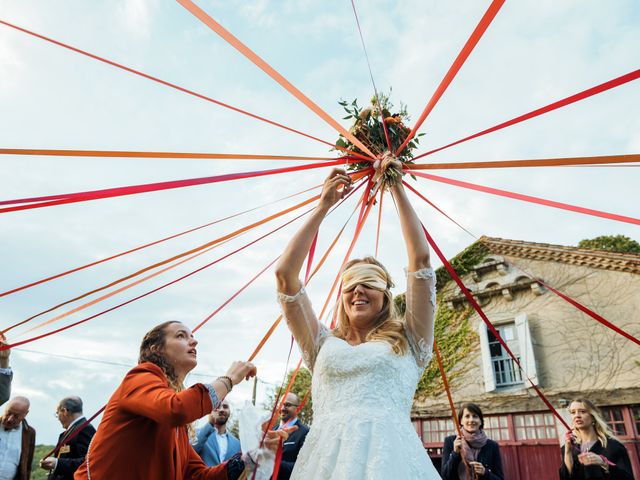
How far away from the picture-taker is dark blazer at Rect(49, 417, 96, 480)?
4086 millimetres

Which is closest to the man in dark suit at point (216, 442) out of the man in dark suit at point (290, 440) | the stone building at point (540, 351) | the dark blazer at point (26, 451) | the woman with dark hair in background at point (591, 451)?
the man in dark suit at point (290, 440)

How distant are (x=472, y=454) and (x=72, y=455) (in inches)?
138

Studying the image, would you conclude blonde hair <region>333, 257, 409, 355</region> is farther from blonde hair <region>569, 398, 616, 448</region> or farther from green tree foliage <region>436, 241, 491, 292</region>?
green tree foliage <region>436, 241, 491, 292</region>

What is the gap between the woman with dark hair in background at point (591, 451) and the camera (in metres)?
3.69

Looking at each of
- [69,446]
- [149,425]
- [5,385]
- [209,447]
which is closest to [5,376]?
[5,385]

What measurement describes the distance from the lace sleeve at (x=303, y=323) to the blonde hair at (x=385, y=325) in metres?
0.11

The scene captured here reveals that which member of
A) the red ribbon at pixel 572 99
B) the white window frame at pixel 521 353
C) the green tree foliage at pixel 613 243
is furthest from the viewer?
the green tree foliage at pixel 613 243

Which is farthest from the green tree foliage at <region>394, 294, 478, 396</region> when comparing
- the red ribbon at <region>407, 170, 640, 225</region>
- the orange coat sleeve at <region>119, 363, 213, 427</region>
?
the orange coat sleeve at <region>119, 363, 213, 427</region>

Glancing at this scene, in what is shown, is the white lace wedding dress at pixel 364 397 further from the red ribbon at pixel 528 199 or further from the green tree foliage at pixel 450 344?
the green tree foliage at pixel 450 344

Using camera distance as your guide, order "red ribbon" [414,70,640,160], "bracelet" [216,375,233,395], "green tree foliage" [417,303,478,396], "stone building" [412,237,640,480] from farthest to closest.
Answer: "green tree foliage" [417,303,478,396] → "stone building" [412,237,640,480] → "bracelet" [216,375,233,395] → "red ribbon" [414,70,640,160]

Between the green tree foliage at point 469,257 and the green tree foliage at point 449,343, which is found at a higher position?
the green tree foliage at point 469,257

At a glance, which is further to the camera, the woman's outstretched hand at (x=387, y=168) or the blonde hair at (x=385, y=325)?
the woman's outstretched hand at (x=387, y=168)

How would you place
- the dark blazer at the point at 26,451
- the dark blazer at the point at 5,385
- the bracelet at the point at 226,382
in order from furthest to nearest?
1. the dark blazer at the point at 26,451
2. the dark blazer at the point at 5,385
3. the bracelet at the point at 226,382

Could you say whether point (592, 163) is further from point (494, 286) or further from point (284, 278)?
point (494, 286)
